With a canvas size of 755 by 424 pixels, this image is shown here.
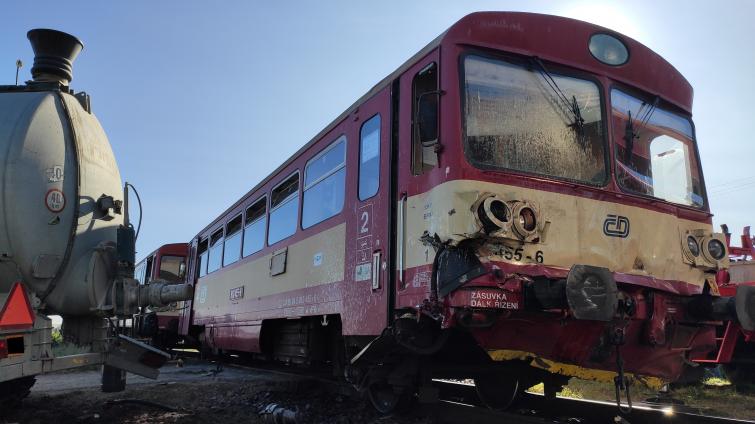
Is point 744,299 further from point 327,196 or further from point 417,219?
point 327,196

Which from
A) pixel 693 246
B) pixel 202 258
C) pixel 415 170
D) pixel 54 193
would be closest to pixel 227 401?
pixel 54 193

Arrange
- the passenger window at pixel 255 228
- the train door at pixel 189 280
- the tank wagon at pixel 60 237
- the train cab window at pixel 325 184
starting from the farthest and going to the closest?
1. the train door at pixel 189 280
2. the passenger window at pixel 255 228
3. the train cab window at pixel 325 184
4. the tank wagon at pixel 60 237

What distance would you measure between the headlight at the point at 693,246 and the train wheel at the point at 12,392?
5975 mm

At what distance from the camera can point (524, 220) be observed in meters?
4.00

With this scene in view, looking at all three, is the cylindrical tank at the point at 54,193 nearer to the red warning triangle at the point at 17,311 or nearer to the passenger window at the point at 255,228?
the red warning triangle at the point at 17,311

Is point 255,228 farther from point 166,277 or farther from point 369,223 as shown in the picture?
point 166,277

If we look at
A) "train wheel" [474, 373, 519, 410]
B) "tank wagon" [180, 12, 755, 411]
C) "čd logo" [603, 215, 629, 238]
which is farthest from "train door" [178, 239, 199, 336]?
"čd logo" [603, 215, 629, 238]

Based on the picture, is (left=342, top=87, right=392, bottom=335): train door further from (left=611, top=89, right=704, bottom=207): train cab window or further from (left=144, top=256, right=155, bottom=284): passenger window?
(left=144, top=256, right=155, bottom=284): passenger window

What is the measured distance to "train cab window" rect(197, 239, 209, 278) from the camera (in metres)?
12.2

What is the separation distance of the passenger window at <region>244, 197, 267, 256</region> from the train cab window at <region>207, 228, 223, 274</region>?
1885 mm

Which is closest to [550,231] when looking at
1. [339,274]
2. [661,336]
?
[661,336]

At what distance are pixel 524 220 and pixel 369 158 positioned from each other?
5.84 feet

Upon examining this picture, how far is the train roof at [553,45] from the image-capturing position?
4336 millimetres

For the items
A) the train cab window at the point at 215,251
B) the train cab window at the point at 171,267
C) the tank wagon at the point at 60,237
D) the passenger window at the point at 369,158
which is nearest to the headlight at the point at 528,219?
the passenger window at the point at 369,158
